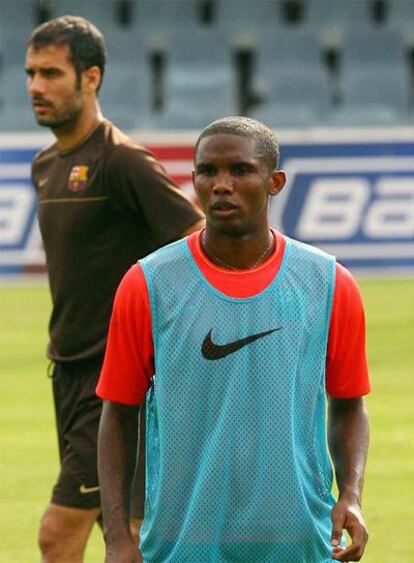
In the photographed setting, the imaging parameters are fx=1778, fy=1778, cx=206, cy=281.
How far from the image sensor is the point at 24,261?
20516mm

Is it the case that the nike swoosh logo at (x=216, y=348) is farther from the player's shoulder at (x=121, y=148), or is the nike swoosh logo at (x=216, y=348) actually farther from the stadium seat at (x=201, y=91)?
the stadium seat at (x=201, y=91)

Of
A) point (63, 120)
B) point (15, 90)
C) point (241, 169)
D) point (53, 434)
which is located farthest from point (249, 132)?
point (15, 90)

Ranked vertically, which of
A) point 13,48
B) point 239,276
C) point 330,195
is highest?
point 239,276

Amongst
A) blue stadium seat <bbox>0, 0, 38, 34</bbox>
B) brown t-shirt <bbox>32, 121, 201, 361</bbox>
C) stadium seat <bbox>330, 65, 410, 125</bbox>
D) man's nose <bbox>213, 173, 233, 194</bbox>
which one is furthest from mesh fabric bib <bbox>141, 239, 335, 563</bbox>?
blue stadium seat <bbox>0, 0, 38, 34</bbox>

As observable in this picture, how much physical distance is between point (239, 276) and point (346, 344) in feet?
1.09

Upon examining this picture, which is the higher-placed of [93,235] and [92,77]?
[92,77]

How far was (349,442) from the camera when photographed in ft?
14.8

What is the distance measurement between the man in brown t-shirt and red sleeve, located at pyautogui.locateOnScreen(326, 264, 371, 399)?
6.29 ft

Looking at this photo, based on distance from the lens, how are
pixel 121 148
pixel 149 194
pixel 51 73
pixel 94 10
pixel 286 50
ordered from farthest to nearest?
pixel 94 10 → pixel 286 50 → pixel 51 73 → pixel 121 148 → pixel 149 194

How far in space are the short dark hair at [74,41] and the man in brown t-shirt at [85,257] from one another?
1.04 feet

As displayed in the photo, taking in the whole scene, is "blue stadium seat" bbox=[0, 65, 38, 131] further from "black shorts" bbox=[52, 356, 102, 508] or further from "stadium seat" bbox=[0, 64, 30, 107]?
"black shorts" bbox=[52, 356, 102, 508]

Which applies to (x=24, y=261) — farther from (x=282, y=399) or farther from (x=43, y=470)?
(x=282, y=399)

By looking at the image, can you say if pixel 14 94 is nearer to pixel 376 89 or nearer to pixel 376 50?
pixel 376 89

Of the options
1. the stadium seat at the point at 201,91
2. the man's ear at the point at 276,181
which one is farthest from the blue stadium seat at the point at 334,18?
the man's ear at the point at 276,181
